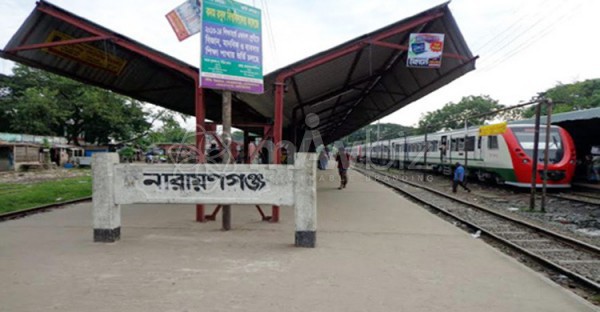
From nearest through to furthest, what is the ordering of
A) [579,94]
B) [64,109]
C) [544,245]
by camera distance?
[544,245] → [64,109] → [579,94]

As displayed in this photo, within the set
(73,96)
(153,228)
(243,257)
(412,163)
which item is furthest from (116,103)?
(243,257)

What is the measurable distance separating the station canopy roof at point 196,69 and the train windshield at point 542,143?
3674 mm

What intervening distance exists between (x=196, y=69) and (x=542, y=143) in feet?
40.6

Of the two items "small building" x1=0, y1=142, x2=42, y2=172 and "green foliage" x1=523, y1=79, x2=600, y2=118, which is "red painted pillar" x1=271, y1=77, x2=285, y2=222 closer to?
"small building" x1=0, y1=142, x2=42, y2=172

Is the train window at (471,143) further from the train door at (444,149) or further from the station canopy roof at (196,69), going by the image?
the station canopy roof at (196,69)

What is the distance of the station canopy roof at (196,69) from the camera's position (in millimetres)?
7000

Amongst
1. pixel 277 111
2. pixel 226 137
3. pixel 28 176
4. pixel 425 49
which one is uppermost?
pixel 425 49

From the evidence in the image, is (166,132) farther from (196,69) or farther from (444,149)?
(196,69)

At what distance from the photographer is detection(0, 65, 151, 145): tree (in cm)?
3516

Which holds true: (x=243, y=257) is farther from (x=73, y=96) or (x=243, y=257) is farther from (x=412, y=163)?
(x=73, y=96)

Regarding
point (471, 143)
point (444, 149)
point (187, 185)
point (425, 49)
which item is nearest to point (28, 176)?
point (187, 185)

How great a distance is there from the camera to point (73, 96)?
1465 inches

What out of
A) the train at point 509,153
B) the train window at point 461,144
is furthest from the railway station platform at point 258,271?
the train window at point 461,144

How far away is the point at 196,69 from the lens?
7.07 meters
